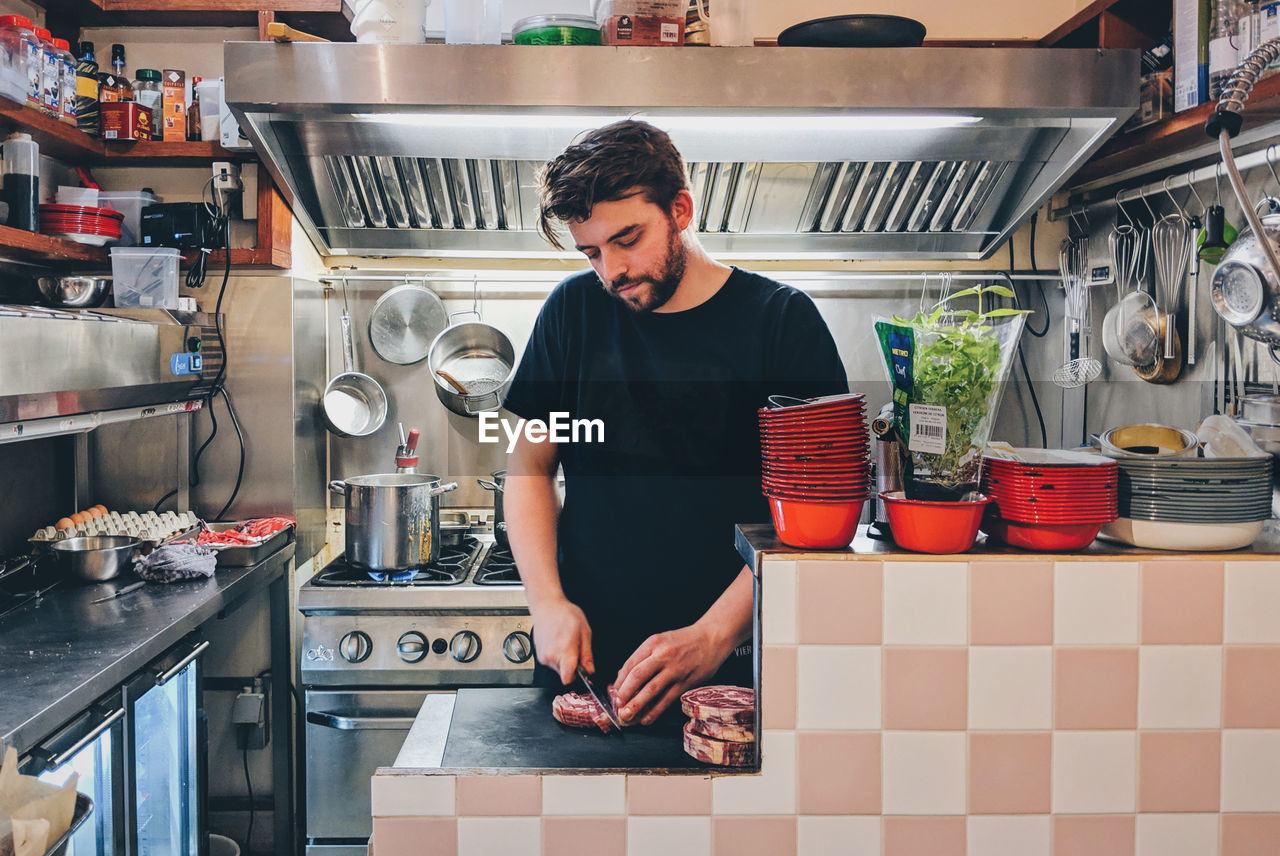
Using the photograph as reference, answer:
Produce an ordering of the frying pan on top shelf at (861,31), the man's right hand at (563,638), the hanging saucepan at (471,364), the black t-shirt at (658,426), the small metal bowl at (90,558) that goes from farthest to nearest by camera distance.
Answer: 1. the hanging saucepan at (471,364)
2. the small metal bowl at (90,558)
3. the frying pan on top shelf at (861,31)
4. the black t-shirt at (658,426)
5. the man's right hand at (563,638)

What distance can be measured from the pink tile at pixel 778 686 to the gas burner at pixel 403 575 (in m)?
1.53

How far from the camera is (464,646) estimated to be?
2.34 meters

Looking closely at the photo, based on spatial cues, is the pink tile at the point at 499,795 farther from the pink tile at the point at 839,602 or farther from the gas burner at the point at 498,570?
the gas burner at the point at 498,570

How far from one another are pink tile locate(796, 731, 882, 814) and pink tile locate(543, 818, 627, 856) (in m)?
0.21

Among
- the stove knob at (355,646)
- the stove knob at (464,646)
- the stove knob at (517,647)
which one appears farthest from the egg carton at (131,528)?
the stove knob at (517,647)

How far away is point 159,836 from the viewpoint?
2094mm

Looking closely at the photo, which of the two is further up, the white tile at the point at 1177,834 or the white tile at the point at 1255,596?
the white tile at the point at 1255,596

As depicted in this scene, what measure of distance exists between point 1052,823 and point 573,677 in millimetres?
679

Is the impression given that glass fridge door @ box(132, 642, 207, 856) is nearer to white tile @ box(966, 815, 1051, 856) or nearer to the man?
the man

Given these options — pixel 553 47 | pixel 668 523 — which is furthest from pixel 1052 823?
pixel 553 47

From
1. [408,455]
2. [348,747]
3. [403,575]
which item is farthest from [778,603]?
[408,455]

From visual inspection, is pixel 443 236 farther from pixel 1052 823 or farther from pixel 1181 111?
pixel 1052 823

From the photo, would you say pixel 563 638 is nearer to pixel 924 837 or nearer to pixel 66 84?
pixel 924 837

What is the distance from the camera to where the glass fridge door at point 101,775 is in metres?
1.56
